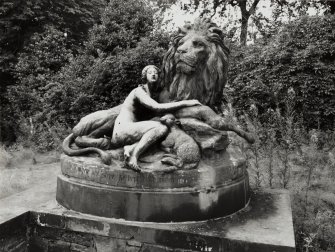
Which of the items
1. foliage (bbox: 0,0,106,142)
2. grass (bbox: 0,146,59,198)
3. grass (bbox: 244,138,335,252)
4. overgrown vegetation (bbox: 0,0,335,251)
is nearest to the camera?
grass (bbox: 244,138,335,252)

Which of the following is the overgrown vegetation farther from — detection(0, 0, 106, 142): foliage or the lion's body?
the lion's body

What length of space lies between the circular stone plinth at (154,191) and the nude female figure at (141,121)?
0.18 m

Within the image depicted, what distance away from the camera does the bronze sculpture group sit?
126 inches

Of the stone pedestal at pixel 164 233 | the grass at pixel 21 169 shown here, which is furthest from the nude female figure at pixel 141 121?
the grass at pixel 21 169

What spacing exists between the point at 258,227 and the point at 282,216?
0.42 m

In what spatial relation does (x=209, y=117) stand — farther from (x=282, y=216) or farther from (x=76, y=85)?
(x=76, y=85)

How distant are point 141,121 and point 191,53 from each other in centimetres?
81

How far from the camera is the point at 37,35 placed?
12234 mm

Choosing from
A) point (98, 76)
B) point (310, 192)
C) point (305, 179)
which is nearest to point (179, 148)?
point (310, 192)

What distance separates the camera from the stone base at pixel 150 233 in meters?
2.88

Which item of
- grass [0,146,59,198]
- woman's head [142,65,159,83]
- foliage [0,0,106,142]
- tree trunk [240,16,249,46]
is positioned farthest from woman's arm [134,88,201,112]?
tree trunk [240,16,249,46]

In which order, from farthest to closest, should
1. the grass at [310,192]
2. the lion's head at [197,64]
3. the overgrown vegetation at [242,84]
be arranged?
the overgrown vegetation at [242,84]
the grass at [310,192]
the lion's head at [197,64]

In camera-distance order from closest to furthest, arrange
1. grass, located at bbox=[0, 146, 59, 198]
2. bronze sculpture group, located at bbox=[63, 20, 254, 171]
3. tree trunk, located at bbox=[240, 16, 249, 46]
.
Result: bronze sculpture group, located at bbox=[63, 20, 254, 171], grass, located at bbox=[0, 146, 59, 198], tree trunk, located at bbox=[240, 16, 249, 46]

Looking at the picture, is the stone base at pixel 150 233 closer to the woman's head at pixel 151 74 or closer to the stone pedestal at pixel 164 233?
the stone pedestal at pixel 164 233
